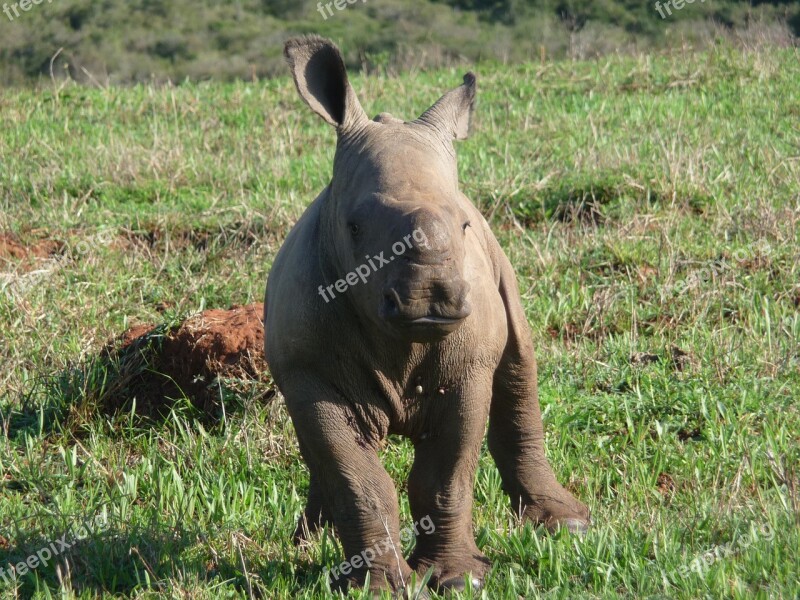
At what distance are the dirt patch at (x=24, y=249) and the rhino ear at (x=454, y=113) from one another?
4730mm

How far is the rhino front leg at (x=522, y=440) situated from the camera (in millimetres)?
5293

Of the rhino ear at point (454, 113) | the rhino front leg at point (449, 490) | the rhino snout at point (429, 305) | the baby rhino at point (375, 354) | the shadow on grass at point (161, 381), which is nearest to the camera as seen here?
the rhino snout at point (429, 305)

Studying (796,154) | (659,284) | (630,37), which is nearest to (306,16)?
(630,37)

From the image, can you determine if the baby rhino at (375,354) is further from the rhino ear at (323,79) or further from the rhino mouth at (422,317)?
the rhino mouth at (422,317)

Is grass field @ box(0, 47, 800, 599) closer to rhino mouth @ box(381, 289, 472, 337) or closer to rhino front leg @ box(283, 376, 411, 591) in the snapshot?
rhino front leg @ box(283, 376, 411, 591)

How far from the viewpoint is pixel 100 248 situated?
29.0 ft

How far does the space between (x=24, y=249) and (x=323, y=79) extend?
16.2 feet

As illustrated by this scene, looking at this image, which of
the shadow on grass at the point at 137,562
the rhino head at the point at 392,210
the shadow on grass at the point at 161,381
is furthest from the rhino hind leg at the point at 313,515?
the rhino head at the point at 392,210

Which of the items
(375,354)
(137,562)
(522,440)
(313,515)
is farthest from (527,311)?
(137,562)

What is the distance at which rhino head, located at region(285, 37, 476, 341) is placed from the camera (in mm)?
3727

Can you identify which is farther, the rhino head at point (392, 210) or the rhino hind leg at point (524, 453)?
the rhino hind leg at point (524, 453)

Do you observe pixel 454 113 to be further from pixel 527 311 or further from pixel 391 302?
pixel 527 311

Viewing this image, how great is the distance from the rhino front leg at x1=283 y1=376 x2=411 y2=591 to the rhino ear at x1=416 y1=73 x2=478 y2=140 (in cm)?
122

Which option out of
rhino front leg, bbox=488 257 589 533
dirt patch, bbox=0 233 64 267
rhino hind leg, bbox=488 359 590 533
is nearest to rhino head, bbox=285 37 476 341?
rhino front leg, bbox=488 257 589 533
